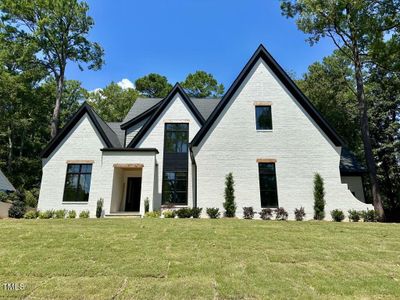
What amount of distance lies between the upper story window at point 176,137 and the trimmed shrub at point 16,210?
1016cm

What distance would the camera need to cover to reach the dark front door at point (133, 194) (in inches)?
727

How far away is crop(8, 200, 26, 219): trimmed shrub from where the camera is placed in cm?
1630

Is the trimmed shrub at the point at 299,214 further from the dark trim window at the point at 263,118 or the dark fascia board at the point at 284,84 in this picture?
the dark trim window at the point at 263,118

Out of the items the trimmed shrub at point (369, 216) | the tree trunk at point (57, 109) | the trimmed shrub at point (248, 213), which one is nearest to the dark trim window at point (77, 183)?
the tree trunk at point (57, 109)

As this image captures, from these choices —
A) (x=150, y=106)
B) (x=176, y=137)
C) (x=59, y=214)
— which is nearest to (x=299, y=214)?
(x=176, y=137)

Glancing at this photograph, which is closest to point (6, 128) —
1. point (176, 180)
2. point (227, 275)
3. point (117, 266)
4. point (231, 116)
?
point (176, 180)

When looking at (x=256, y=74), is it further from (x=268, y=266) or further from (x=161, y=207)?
(x=268, y=266)

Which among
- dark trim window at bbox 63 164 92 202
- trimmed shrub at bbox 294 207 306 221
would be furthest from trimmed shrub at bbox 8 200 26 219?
trimmed shrub at bbox 294 207 306 221

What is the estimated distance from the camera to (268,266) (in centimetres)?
637

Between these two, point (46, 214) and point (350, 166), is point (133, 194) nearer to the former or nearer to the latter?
point (46, 214)

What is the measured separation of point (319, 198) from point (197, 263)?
10866 millimetres

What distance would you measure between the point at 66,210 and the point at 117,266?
12.6 metres

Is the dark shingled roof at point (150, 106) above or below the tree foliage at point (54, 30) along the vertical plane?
below

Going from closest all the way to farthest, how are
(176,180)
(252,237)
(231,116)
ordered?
(252,237) → (231,116) → (176,180)
